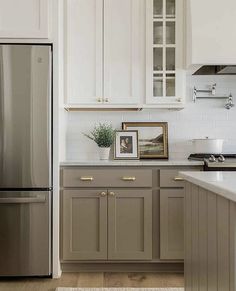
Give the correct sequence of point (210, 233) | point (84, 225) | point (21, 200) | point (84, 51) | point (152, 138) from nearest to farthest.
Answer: point (210, 233)
point (21, 200)
point (84, 225)
point (84, 51)
point (152, 138)

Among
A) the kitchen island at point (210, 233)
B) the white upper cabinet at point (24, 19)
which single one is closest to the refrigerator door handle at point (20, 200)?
the white upper cabinet at point (24, 19)

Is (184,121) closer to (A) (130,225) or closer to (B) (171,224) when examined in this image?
(B) (171,224)

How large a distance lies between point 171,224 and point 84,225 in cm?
67

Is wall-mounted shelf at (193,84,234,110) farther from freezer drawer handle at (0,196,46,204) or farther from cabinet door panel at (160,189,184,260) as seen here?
freezer drawer handle at (0,196,46,204)

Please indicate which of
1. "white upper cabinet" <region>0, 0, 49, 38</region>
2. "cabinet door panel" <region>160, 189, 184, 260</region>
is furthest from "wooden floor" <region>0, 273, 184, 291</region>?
"white upper cabinet" <region>0, 0, 49, 38</region>

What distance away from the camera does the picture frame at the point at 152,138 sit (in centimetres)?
384

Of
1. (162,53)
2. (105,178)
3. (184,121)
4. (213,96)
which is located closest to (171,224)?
(105,178)

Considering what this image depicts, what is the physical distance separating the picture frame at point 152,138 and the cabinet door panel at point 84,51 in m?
0.52

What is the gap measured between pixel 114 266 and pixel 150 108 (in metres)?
1.34

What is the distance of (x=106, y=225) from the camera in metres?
3.31

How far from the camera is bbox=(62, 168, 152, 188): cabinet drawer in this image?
→ 3312 millimetres

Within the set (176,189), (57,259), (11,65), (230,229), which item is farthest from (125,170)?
(230,229)

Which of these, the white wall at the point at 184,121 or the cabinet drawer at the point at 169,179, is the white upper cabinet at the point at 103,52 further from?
the cabinet drawer at the point at 169,179

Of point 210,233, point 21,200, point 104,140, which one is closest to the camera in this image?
point 210,233
